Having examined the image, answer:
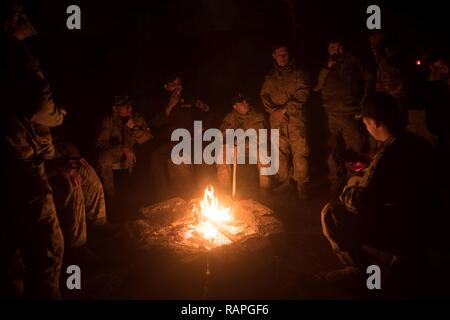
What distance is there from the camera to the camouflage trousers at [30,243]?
3764mm

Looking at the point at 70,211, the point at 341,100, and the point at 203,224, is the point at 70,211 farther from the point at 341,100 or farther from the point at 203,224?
the point at 341,100

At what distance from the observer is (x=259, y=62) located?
35.5ft

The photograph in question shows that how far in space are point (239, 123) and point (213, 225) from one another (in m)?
2.54

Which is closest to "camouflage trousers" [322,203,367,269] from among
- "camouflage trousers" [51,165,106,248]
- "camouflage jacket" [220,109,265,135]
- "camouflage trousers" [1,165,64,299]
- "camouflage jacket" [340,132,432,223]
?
"camouflage jacket" [340,132,432,223]

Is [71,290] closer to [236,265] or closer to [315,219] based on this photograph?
[236,265]

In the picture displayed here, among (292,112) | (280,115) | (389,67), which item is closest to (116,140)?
(280,115)

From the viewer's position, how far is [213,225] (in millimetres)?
6074

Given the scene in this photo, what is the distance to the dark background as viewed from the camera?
8.02 m

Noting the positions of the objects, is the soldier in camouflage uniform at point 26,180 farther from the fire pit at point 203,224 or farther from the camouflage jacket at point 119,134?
the camouflage jacket at point 119,134

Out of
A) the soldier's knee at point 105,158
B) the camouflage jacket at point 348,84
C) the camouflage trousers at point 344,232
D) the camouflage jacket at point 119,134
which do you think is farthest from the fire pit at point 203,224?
the camouflage jacket at point 348,84

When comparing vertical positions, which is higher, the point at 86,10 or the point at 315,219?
the point at 86,10

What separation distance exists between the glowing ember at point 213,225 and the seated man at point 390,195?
1971mm
